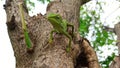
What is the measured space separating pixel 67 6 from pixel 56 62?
0.96 m

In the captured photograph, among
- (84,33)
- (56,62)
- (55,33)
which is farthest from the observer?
(84,33)

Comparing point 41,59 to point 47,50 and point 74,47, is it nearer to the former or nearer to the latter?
point 47,50

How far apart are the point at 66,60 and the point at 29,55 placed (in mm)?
281

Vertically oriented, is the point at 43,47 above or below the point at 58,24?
below

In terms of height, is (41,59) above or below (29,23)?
below

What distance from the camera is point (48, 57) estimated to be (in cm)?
163

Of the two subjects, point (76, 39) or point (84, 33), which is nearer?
point (76, 39)

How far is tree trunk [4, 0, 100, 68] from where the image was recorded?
1636 millimetres

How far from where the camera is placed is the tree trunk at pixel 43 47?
164 cm

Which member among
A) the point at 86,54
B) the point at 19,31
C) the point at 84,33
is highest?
the point at 19,31

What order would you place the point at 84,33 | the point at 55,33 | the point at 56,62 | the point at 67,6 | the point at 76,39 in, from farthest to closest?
the point at 84,33 → the point at 67,6 → the point at 76,39 → the point at 55,33 → the point at 56,62

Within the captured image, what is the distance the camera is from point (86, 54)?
1.93 m

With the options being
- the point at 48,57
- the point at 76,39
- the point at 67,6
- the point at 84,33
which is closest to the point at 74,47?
the point at 76,39

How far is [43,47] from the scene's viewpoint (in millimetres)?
1710
